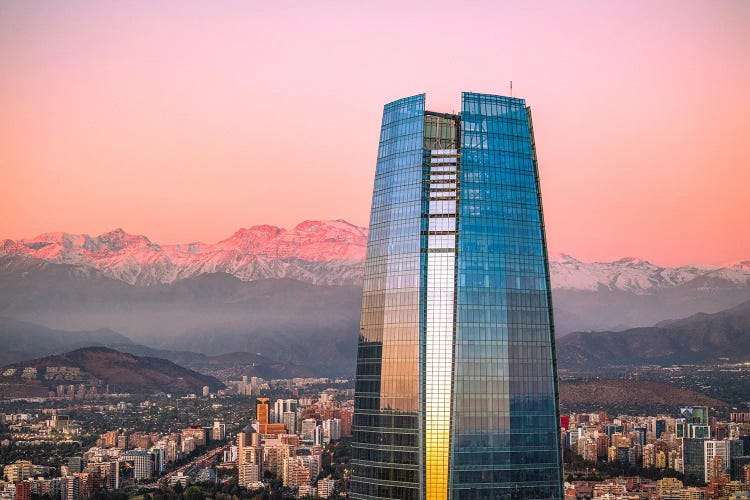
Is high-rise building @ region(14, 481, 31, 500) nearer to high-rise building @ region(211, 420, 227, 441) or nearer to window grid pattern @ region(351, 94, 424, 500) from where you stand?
high-rise building @ region(211, 420, 227, 441)

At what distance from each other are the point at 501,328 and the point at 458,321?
241 cm

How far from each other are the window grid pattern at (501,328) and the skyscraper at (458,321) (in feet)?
0.23

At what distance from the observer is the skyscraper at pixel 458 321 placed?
72.6 meters

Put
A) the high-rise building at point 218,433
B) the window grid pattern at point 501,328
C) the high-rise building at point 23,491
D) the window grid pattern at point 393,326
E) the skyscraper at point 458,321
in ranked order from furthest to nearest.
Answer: the high-rise building at point 218,433, the high-rise building at point 23,491, the window grid pattern at point 393,326, the skyscraper at point 458,321, the window grid pattern at point 501,328

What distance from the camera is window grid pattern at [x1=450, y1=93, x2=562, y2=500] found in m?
72.5

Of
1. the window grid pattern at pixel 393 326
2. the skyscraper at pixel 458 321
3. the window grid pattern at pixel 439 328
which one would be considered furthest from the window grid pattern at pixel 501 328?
the window grid pattern at pixel 393 326

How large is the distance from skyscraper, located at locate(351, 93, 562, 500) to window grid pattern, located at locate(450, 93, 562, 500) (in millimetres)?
71

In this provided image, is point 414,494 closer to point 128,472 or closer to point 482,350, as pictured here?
point 482,350

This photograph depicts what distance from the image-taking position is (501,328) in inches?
2899

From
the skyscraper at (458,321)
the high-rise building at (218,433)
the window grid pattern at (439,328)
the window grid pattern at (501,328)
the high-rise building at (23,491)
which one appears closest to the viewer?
the window grid pattern at (439,328)

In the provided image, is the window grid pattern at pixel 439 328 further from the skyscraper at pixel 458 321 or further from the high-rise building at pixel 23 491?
the high-rise building at pixel 23 491

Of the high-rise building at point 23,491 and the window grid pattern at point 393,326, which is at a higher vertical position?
the window grid pattern at point 393,326

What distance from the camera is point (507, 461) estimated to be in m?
72.6

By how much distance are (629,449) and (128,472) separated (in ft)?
183
